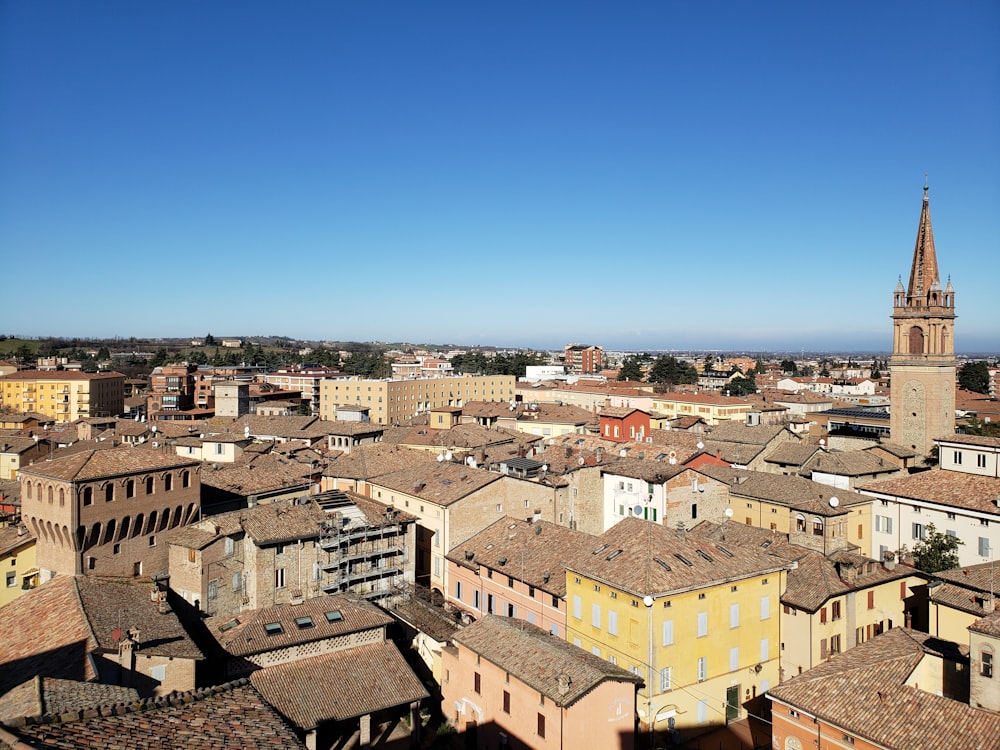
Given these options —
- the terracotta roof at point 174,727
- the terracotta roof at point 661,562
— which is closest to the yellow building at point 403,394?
the terracotta roof at point 661,562

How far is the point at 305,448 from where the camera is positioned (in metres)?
57.3

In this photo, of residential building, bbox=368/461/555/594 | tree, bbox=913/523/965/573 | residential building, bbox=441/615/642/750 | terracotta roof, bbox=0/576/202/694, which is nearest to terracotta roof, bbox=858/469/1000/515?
tree, bbox=913/523/965/573

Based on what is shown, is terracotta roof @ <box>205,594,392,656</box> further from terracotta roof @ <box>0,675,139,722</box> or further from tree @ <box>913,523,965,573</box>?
tree @ <box>913,523,965,573</box>

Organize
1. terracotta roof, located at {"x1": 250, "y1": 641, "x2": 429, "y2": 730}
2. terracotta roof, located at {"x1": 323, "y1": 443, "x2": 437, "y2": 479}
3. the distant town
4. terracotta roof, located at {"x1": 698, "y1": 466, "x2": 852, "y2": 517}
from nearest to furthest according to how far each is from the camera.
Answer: the distant town → terracotta roof, located at {"x1": 250, "y1": 641, "x2": 429, "y2": 730} → terracotta roof, located at {"x1": 698, "y1": 466, "x2": 852, "y2": 517} → terracotta roof, located at {"x1": 323, "y1": 443, "x2": 437, "y2": 479}

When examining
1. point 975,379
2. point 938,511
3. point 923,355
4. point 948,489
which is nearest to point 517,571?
point 938,511

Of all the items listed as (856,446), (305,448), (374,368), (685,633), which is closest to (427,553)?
(685,633)

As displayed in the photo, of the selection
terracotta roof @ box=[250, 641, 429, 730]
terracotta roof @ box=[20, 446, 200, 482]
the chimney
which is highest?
terracotta roof @ box=[20, 446, 200, 482]

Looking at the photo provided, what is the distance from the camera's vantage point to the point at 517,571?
100 ft

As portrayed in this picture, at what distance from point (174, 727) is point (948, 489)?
39974 millimetres

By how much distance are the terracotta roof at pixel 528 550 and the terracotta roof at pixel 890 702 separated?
31.9 feet

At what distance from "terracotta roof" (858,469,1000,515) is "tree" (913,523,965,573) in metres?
1.74

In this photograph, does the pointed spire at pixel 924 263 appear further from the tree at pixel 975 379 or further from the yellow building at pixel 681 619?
the tree at pixel 975 379

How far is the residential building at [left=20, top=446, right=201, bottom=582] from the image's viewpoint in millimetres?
27859

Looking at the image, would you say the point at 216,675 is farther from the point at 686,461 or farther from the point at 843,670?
the point at 686,461
